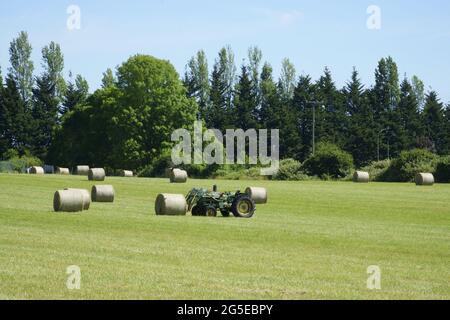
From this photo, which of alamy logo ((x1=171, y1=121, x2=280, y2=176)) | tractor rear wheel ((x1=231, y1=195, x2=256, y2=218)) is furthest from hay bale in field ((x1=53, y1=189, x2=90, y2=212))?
alamy logo ((x1=171, y1=121, x2=280, y2=176))

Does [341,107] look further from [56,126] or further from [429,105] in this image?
[56,126]

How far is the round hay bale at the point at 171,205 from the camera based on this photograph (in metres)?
29.6

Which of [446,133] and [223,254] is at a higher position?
[446,133]

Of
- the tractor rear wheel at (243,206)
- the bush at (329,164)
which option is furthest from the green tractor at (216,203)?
the bush at (329,164)

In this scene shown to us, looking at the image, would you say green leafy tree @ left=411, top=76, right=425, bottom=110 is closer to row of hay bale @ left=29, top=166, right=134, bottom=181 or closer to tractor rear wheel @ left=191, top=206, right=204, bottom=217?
row of hay bale @ left=29, top=166, right=134, bottom=181

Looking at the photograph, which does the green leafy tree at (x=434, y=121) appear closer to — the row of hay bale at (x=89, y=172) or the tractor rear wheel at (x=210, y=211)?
the row of hay bale at (x=89, y=172)

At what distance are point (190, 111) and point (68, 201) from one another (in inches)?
2755

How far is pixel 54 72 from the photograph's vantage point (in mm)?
124312

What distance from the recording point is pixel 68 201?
29.7m

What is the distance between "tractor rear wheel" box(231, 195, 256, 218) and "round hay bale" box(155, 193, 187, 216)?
1.93 metres

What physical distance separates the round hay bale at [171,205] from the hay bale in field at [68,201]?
10.2ft

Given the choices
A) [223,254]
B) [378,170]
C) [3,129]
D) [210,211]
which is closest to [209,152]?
[378,170]

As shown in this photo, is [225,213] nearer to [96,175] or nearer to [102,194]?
[102,194]

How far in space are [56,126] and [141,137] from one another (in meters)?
21.7
